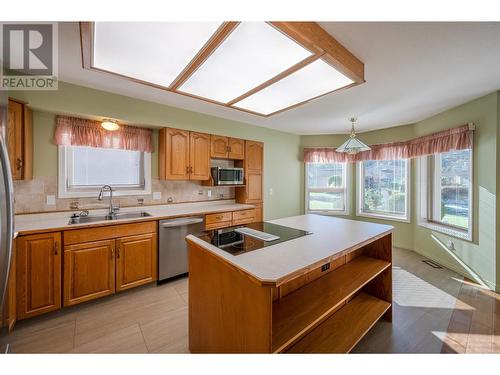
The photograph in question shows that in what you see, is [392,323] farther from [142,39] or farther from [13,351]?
[13,351]

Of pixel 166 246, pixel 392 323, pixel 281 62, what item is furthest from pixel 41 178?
pixel 392 323

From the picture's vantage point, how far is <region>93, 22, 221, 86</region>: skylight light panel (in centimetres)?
117

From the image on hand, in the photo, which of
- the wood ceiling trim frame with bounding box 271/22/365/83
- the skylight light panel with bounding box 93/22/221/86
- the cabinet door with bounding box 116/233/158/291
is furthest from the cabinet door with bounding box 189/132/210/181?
the wood ceiling trim frame with bounding box 271/22/365/83

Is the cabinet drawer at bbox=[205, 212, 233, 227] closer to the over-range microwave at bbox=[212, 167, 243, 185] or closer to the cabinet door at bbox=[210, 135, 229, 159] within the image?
the over-range microwave at bbox=[212, 167, 243, 185]

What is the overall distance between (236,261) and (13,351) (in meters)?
1.96

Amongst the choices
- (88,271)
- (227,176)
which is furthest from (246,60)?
(88,271)

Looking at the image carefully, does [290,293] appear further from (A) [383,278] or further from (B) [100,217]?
(B) [100,217]

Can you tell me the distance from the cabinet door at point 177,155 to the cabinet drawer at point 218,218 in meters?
0.67

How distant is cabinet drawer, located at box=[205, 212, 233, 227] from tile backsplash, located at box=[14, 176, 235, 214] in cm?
59

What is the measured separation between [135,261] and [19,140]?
1.59 m

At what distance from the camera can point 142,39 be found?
1261 millimetres

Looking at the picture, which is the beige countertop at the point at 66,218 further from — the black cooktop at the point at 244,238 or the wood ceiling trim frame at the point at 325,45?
the wood ceiling trim frame at the point at 325,45

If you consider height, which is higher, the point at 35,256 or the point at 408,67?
the point at 408,67

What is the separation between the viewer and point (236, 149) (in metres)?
3.53
